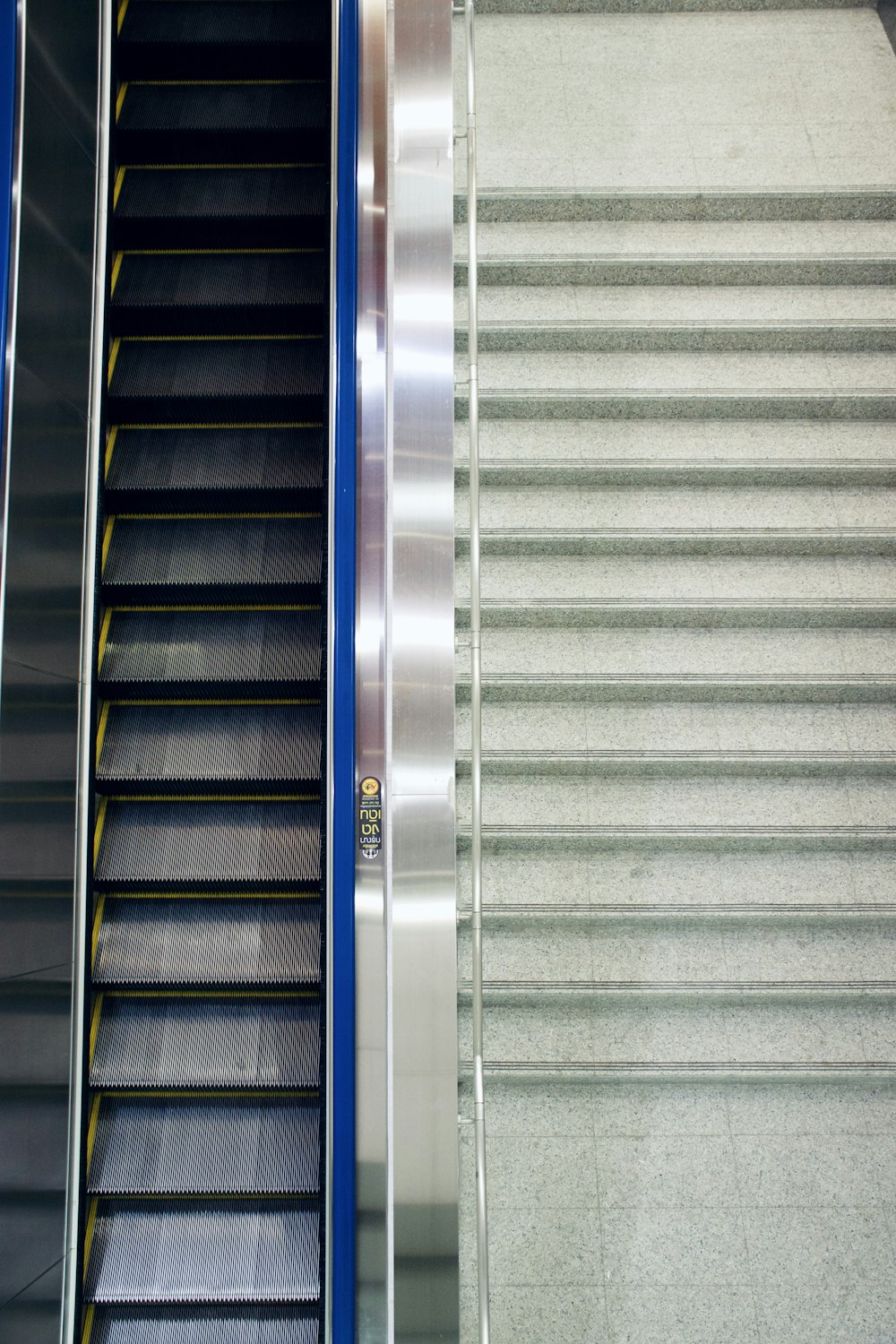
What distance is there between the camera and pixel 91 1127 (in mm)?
3400

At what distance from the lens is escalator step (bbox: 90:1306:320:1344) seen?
129 inches

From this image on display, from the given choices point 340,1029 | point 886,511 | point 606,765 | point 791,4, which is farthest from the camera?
point 791,4

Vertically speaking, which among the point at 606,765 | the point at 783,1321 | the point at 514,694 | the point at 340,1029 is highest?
the point at 514,694

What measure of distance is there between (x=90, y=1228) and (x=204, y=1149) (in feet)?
1.36

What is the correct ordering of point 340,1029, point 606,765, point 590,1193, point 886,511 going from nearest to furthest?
1. point 340,1029
2. point 590,1193
3. point 606,765
4. point 886,511

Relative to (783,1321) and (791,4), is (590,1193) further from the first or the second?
(791,4)

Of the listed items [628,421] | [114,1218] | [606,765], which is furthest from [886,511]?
[114,1218]

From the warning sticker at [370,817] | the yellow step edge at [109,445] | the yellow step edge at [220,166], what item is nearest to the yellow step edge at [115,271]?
the yellow step edge at [220,166]

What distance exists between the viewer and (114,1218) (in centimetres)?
337

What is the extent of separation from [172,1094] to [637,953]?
161 centimetres

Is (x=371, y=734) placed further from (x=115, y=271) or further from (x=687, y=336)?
(x=687, y=336)

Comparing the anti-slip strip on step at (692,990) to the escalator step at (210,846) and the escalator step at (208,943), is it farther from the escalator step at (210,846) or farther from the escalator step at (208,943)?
the escalator step at (210,846)

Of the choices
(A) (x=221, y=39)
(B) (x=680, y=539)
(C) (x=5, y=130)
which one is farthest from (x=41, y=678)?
(A) (x=221, y=39)

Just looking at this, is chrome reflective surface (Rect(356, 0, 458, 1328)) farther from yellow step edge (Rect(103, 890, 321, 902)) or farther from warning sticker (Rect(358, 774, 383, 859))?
yellow step edge (Rect(103, 890, 321, 902))
